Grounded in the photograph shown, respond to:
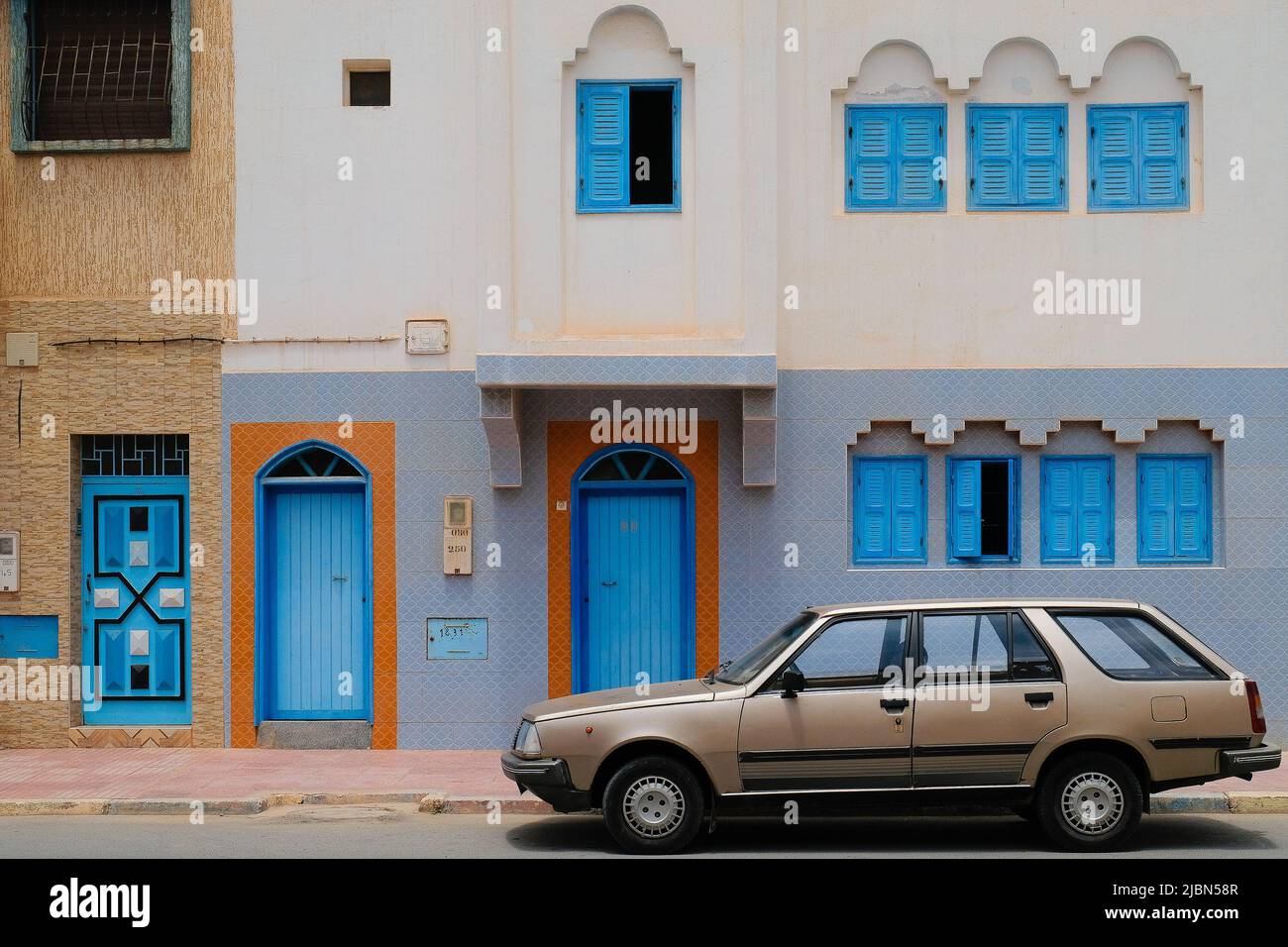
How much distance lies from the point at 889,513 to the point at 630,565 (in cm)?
259

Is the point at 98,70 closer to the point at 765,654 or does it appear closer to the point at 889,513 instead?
the point at 889,513

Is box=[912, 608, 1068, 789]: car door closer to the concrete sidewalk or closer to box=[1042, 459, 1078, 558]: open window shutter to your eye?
the concrete sidewalk

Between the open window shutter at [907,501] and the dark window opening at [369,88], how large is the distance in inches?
249

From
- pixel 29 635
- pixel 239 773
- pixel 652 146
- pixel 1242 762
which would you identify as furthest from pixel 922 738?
pixel 29 635

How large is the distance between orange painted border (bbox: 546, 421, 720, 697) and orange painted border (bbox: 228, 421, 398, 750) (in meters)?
1.55

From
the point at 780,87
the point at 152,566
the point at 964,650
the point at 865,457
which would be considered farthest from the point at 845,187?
the point at 152,566

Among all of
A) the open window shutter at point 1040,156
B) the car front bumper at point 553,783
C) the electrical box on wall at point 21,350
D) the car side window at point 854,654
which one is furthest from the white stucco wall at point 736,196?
the car front bumper at point 553,783

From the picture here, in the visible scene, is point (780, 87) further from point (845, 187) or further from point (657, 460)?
point (657, 460)

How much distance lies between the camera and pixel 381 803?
1190cm

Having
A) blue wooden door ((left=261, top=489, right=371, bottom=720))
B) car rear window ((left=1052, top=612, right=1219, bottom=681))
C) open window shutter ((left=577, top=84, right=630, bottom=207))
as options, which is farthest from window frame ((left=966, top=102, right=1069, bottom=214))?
blue wooden door ((left=261, top=489, right=371, bottom=720))

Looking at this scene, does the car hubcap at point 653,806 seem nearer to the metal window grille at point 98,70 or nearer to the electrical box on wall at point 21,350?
the electrical box on wall at point 21,350

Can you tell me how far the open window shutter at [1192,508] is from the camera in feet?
46.2

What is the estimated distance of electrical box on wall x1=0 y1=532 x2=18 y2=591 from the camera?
14.4 meters

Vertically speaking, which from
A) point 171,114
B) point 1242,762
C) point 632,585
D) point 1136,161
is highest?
point 171,114
